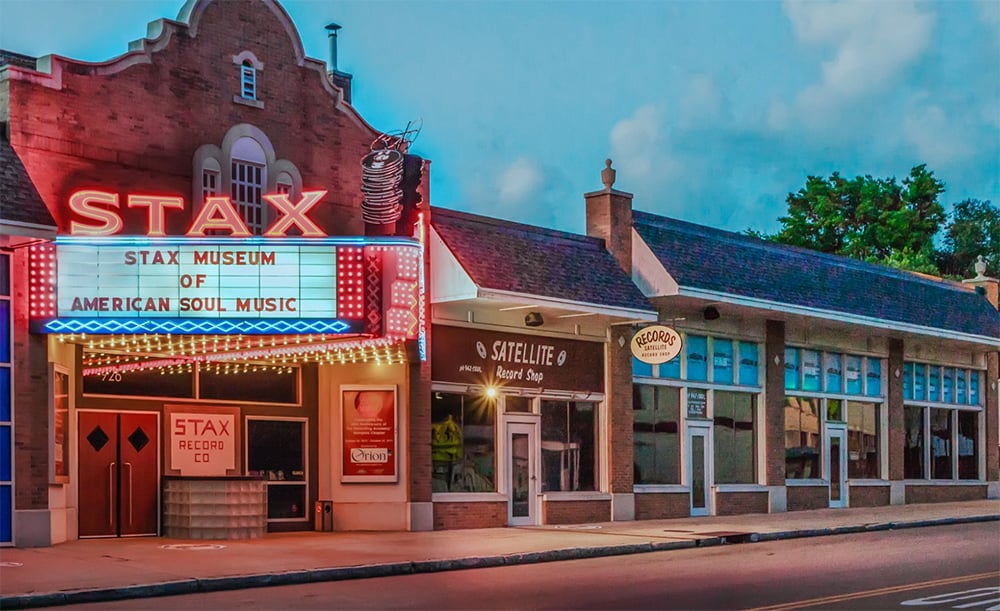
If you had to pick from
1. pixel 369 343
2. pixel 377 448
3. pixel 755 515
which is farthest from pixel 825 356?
pixel 369 343

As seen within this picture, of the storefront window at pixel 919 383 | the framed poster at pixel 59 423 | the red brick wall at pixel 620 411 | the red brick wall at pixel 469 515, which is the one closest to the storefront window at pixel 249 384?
the framed poster at pixel 59 423

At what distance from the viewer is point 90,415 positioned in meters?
23.0

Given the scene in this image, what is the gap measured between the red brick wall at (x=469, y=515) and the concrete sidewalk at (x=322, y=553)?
→ 44 centimetres

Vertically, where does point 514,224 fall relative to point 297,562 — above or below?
above

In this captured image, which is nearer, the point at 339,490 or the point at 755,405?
the point at 339,490

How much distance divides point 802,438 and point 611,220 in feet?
29.5

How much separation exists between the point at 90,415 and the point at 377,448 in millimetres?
5376

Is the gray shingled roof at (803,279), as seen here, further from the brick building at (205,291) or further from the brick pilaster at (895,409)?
the brick building at (205,291)

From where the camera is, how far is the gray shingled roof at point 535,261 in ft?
84.9

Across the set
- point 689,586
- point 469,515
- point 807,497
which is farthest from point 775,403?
point 689,586

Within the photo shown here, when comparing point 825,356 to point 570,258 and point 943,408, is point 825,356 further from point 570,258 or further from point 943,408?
point 570,258

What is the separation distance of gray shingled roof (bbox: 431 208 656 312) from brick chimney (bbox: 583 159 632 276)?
283mm

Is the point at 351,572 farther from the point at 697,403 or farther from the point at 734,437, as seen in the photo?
the point at 734,437

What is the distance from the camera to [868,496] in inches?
1449
